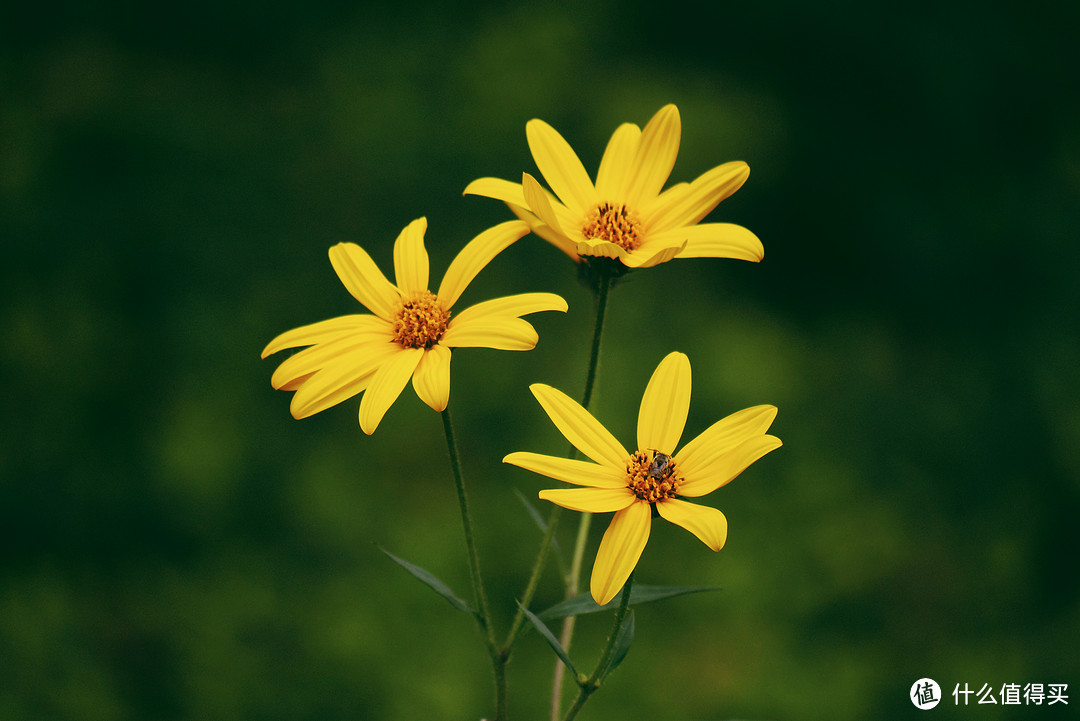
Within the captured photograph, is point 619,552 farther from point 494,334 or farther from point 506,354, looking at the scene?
point 506,354

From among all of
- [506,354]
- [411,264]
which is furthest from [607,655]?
[506,354]

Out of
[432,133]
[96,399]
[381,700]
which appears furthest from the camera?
[432,133]

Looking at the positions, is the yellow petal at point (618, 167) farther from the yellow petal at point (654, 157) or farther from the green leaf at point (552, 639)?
the green leaf at point (552, 639)

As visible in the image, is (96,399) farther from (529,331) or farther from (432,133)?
(529,331)

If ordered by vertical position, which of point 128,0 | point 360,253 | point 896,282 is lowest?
point 360,253

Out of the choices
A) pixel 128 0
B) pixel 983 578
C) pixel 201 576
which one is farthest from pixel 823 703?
pixel 128 0

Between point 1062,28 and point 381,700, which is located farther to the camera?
point 1062,28

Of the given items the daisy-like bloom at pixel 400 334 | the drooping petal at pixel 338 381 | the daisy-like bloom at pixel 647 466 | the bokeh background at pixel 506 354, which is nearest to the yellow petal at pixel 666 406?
the daisy-like bloom at pixel 647 466
